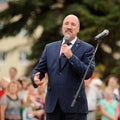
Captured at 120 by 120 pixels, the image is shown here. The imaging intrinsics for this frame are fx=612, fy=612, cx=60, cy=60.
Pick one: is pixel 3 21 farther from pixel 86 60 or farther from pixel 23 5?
pixel 86 60

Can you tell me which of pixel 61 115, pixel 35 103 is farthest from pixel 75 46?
pixel 35 103

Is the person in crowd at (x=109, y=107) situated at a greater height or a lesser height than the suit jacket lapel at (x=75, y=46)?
lesser

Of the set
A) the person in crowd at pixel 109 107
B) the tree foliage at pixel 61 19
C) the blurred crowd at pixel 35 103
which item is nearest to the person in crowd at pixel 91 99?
the blurred crowd at pixel 35 103

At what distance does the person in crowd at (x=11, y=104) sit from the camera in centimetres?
1090

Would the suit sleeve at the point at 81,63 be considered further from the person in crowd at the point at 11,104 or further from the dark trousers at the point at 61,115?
the person in crowd at the point at 11,104

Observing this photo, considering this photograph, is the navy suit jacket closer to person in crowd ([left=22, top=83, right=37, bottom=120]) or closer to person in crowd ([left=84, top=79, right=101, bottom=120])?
person in crowd ([left=84, top=79, right=101, bottom=120])

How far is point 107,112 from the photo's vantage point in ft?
36.7

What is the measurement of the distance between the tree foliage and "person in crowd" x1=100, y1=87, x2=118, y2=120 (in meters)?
6.86

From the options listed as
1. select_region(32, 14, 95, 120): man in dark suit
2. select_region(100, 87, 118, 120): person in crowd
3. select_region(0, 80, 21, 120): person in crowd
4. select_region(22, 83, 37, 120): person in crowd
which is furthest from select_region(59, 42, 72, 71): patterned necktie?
select_region(22, 83, 37, 120): person in crowd

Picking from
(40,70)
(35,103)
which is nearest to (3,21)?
(35,103)

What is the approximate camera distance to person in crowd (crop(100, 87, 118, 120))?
440 inches

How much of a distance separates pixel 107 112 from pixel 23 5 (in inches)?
442

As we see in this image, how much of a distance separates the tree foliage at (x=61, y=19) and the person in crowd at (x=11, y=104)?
24.3 ft

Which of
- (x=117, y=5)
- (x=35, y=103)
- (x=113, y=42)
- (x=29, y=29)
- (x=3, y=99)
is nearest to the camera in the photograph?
(x=3, y=99)
